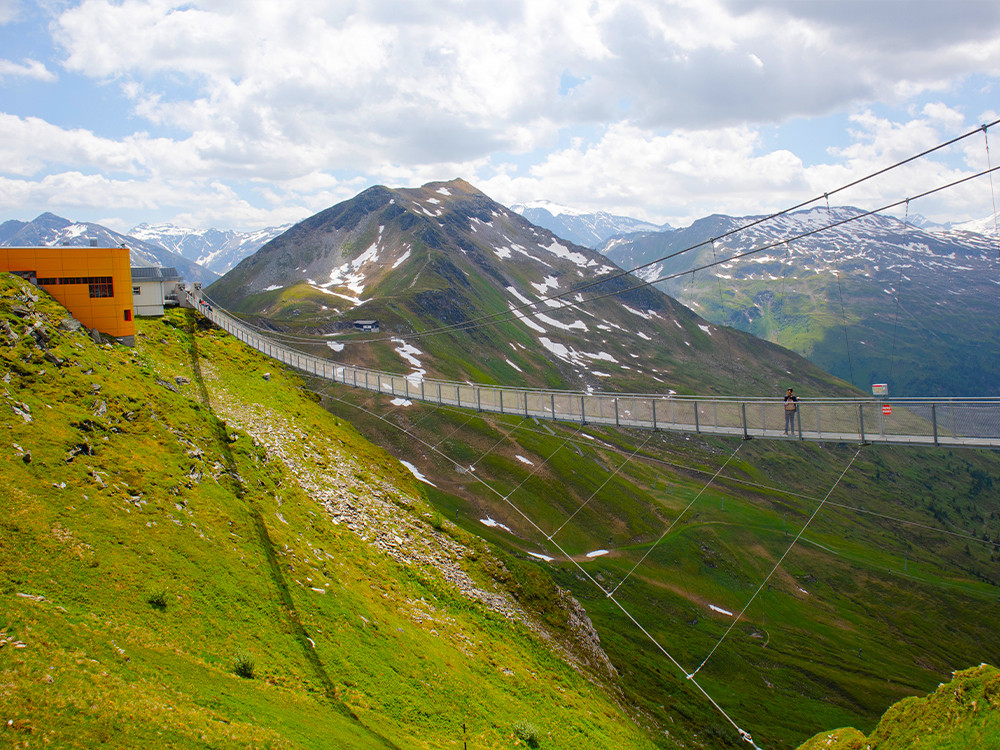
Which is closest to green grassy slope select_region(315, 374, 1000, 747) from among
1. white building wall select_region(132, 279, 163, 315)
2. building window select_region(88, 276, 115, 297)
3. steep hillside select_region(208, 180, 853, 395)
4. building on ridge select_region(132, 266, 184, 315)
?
steep hillside select_region(208, 180, 853, 395)

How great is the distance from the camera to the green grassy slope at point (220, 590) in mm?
13328

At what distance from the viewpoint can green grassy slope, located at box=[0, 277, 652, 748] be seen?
1333 cm

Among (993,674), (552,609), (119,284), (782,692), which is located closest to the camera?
(993,674)

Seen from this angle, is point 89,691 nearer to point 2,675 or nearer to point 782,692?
point 2,675

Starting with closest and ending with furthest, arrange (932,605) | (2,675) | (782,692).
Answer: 1. (2,675)
2. (782,692)
3. (932,605)

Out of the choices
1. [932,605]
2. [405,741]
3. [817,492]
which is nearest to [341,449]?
[405,741]

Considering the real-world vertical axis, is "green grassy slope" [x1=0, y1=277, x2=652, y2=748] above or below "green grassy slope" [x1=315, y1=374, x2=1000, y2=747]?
above

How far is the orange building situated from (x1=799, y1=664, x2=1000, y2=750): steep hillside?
3976 centimetres

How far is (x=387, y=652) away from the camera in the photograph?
2220 centimetres

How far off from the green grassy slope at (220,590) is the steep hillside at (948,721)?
34.5 ft

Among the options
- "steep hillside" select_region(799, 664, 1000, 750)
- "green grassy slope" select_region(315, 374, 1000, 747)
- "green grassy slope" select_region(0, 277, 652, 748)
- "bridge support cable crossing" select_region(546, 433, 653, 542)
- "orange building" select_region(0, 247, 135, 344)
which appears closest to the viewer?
"green grassy slope" select_region(0, 277, 652, 748)

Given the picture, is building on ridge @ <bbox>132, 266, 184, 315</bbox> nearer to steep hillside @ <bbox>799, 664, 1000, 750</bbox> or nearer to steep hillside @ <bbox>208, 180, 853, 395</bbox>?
steep hillside @ <bbox>208, 180, 853, 395</bbox>

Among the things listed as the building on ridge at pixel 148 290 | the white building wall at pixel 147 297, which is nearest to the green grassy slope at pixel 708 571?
the building on ridge at pixel 148 290

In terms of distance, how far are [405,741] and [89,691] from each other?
952 cm
